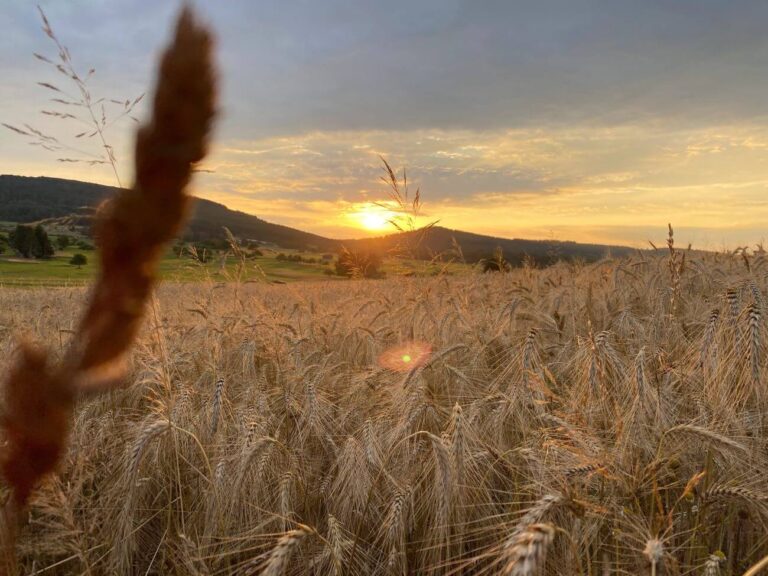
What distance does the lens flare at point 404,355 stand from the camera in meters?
4.16

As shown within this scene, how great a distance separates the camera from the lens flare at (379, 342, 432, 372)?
4.16m

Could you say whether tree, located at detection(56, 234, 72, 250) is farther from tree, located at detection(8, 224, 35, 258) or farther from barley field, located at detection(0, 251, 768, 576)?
barley field, located at detection(0, 251, 768, 576)

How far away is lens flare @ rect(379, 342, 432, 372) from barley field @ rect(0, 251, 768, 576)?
4 cm

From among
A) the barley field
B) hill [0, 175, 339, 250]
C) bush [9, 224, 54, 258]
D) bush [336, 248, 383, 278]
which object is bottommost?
the barley field

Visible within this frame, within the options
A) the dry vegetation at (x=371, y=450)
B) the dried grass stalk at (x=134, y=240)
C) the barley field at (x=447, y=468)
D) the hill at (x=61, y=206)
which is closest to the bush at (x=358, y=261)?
the dry vegetation at (x=371, y=450)

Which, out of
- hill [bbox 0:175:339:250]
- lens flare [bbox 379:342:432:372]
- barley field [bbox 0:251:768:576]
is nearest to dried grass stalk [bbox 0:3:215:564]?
barley field [bbox 0:251:768:576]

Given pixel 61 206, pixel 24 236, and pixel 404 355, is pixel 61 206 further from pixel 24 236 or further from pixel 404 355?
pixel 24 236

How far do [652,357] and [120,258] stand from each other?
3312 millimetres

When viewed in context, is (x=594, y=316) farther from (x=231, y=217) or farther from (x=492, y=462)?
(x=231, y=217)

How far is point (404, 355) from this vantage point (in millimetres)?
4617

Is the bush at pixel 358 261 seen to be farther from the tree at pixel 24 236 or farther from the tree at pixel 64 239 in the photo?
the tree at pixel 64 239

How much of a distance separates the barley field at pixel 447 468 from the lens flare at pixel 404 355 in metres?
0.04

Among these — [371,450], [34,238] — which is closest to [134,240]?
[34,238]

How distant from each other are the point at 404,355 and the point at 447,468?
2.53 meters
